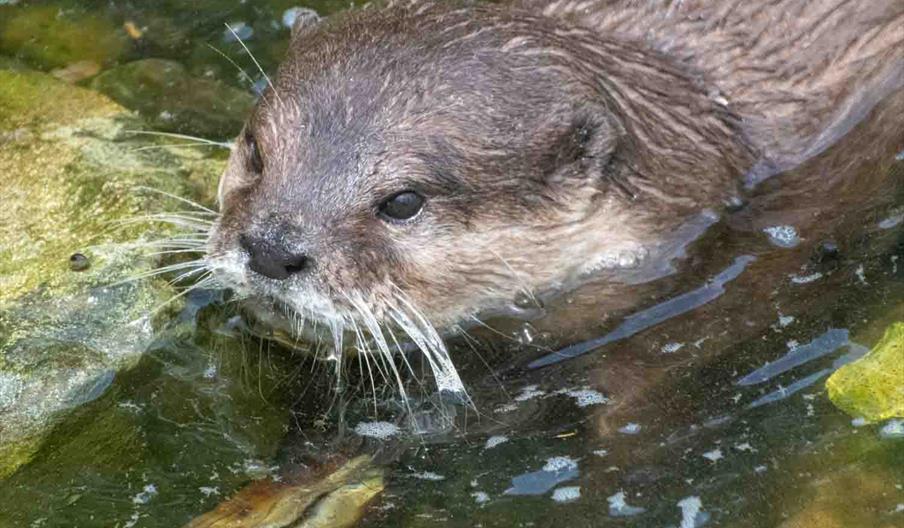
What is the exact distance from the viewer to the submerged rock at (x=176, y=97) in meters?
5.29

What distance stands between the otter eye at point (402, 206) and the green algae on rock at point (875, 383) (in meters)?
1.16

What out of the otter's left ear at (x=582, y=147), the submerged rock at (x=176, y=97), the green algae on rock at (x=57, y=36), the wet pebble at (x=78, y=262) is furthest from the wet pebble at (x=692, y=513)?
the green algae on rock at (x=57, y=36)

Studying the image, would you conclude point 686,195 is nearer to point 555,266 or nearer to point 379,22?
point 555,266

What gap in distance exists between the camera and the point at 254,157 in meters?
4.08

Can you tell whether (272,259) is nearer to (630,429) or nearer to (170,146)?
(630,429)

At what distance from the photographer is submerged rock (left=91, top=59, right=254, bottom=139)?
5.29 m

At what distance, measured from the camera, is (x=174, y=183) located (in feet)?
15.5

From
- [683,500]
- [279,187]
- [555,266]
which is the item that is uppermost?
[279,187]

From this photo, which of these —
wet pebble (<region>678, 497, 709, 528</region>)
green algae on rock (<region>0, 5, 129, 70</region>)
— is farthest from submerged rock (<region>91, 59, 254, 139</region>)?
wet pebble (<region>678, 497, 709, 528</region>)

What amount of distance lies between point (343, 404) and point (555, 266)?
693mm

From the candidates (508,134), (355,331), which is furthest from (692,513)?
(508,134)

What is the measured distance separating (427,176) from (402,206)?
0.10 metres

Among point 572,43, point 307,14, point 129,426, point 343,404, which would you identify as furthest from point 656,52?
point 129,426

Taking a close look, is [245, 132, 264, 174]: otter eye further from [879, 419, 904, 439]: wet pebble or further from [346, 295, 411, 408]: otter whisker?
[879, 419, 904, 439]: wet pebble
